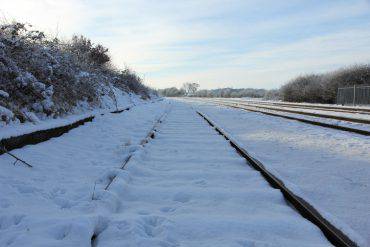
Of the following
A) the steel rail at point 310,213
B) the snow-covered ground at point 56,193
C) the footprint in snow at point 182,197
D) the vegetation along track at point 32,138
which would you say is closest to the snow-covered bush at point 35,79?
the vegetation along track at point 32,138

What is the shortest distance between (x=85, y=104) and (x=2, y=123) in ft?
24.6

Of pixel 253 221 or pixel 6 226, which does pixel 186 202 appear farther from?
pixel 6 226

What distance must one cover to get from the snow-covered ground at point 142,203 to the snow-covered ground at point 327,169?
1.33 feet

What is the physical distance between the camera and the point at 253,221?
363cm

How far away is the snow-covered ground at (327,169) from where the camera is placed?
3969 mm

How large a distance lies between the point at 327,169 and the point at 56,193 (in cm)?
389

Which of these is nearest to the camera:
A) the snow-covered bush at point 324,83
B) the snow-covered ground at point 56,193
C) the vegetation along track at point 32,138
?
the snow-covered ground at point 56,193

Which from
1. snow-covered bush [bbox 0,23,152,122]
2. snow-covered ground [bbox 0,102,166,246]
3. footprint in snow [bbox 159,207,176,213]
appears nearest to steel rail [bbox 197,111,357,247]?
footprint in snow [bbox 159,207,176,213]

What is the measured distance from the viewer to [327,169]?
20.7 ft

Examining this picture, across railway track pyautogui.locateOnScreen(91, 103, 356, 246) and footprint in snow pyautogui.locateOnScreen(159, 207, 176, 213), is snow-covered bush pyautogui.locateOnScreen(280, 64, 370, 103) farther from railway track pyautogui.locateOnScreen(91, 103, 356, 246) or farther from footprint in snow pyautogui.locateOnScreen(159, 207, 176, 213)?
footprint in snow pyautogui.locateOnScreen(159, 207, 176, 213)

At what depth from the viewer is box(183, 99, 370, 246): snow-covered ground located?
13.0 ft

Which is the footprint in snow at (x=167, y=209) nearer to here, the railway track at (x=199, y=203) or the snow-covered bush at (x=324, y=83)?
the railway track at (x=199, y=203)

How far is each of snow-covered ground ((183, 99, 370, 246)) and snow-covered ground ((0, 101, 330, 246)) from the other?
40cm

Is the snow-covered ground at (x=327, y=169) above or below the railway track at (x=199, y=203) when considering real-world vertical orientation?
below
